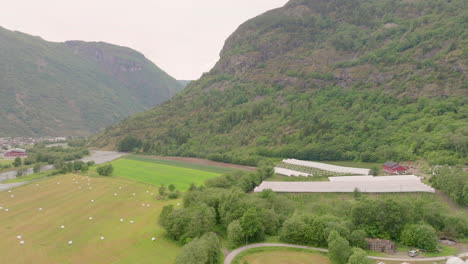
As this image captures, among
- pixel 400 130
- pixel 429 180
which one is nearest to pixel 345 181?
pixel 429 180

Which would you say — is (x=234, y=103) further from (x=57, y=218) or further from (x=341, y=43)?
(x=57, y=218)

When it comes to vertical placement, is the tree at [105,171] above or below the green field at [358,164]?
below

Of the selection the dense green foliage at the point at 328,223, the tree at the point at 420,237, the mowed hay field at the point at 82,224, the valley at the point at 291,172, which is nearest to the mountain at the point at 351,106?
the valley at the point at 291,172

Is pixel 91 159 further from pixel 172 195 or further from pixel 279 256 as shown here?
pixel 279 256

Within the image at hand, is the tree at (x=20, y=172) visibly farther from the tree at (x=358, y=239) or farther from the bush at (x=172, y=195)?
the tree at (x=358, y=239)

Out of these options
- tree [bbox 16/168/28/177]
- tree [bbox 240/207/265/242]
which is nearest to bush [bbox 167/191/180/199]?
tree [bbox 240/207/265/242]

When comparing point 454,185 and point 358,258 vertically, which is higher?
point 454,185

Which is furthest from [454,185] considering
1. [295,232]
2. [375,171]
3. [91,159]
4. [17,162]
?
[17,162]
